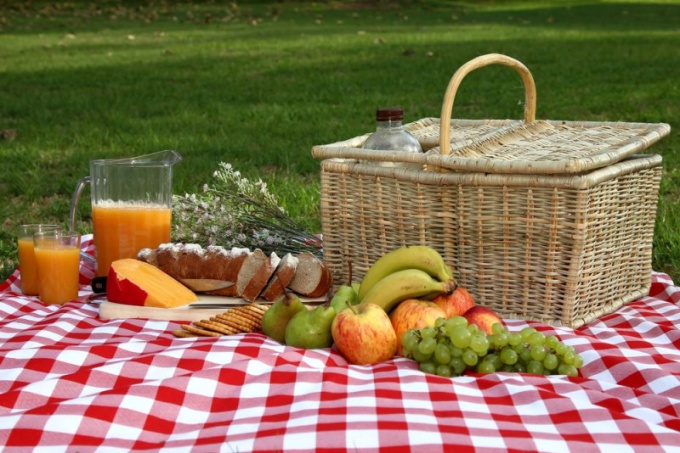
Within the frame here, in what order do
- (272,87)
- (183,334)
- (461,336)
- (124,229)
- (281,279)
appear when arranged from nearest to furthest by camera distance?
(461,336) < (183,334) < (281,279) < (124,229) < (272,87)

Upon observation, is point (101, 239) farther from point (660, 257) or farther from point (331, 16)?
point (331, 16)

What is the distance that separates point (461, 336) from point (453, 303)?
31cm

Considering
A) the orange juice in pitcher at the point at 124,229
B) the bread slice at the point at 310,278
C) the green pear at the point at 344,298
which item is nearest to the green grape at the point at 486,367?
the green pear at the point at 344,298

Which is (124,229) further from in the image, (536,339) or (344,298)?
(536,339)

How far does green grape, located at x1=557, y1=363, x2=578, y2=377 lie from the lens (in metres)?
2.27

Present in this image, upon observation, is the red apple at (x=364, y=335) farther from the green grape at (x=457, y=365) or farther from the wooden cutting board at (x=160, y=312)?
the wooden cutting board at (x=160, y=312)

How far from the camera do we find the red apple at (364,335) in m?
2.32

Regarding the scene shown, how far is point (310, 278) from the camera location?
285cm

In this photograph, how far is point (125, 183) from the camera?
121 inches

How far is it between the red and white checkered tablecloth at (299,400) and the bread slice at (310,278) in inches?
15.5

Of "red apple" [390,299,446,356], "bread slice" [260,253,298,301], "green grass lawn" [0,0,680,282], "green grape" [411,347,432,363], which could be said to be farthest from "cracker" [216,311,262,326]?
"green grass lawn" [0,0,680,282]

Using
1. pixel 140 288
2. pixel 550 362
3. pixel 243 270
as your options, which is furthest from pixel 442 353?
pixel 140 288

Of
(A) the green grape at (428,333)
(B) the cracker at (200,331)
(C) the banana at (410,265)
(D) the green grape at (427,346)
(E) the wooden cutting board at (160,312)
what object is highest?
(C) the banana at (410,265)

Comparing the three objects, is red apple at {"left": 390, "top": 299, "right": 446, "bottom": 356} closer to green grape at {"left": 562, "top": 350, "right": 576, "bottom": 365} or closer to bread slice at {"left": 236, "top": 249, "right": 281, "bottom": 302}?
green grape at {"left": 562, "top": 350, "right": 576, "bottom": 365}
